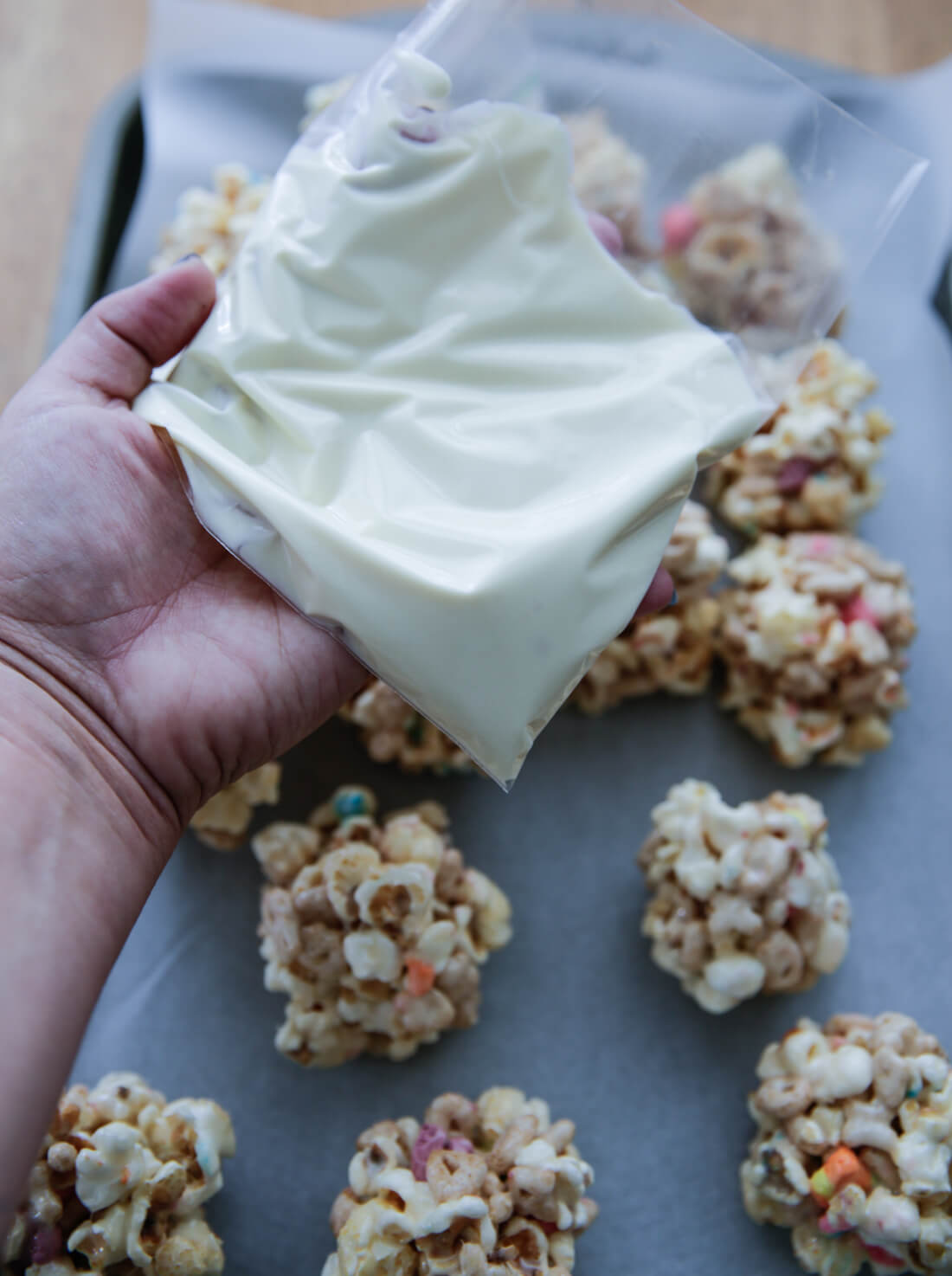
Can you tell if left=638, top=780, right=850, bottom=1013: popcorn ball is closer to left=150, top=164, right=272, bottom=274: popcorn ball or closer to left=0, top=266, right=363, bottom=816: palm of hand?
left=0, top=266, right=363, bottom=816: palm of hand

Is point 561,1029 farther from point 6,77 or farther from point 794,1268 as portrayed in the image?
point 6,77

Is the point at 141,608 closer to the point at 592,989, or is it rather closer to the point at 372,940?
the point at 372,940

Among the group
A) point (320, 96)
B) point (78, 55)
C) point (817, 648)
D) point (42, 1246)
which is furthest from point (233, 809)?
point (78, 55)

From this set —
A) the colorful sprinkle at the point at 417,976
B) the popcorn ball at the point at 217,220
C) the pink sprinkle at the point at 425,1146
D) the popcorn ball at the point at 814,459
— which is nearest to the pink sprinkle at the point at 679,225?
the popcorn ball at the point at 814,459

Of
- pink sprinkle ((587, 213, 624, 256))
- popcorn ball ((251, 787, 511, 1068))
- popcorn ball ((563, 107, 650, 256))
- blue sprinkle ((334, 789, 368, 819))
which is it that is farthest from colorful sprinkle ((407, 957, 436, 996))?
popcorn ball ((563, 107, 650, 256))

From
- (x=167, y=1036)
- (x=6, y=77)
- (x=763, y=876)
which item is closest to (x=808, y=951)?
(x=763, y=876)

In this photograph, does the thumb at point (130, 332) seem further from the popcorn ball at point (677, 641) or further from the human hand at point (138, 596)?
the popcorn ball at point (677, 641)

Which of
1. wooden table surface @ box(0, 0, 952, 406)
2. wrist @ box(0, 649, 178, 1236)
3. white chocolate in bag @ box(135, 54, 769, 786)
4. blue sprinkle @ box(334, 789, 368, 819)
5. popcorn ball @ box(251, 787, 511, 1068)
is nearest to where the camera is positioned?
wrist @ box(0, 649, 178, 1236)
